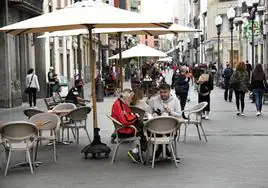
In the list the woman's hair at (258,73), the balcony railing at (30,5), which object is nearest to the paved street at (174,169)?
the woman's hair at (258,73)

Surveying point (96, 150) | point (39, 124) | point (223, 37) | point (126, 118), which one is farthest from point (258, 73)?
point (223, 37)

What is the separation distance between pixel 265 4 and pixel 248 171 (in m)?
31.3

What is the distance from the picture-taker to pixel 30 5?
27.0 meters

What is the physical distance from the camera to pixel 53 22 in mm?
9977

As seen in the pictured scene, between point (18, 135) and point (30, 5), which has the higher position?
point (30, 5)

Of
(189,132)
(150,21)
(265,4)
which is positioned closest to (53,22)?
(150,21)

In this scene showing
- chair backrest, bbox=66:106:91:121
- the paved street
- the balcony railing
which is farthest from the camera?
the balcony railing

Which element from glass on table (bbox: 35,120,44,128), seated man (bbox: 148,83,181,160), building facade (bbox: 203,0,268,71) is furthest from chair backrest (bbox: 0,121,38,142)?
building facade (bbox: 203,0,268,71)

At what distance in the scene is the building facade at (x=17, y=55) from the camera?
2405cm

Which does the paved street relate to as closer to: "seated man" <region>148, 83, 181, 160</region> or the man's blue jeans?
"seated man" <region>148, 83, 181, 160</region>

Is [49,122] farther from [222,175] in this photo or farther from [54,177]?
[222,175]

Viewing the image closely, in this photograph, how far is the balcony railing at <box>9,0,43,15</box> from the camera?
979 inches

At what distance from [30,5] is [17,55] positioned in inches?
95.9

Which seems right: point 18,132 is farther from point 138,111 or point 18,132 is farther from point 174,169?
point 138,111
